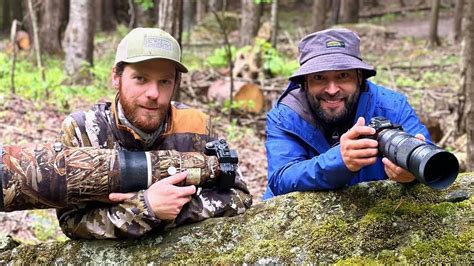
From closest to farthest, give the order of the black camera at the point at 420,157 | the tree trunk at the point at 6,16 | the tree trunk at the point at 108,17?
1. the black camera at the point at 420,157
2. the tree trunk at the point at 108,17
3. the tree trunk at the point at 6,16

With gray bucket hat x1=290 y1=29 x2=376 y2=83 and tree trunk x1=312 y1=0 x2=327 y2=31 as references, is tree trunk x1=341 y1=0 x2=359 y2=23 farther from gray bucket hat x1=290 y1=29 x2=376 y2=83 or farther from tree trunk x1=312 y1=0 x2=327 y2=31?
gray bucket hat x1=290 y1=29 x2=376 y2=83

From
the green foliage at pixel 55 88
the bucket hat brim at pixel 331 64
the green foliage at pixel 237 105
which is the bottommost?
the green foliage at pixel 237 105

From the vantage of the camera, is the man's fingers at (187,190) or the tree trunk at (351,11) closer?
the man's fingers at (187,190)

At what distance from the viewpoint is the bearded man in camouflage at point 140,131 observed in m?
2.49

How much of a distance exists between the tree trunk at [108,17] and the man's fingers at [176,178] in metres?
27.2

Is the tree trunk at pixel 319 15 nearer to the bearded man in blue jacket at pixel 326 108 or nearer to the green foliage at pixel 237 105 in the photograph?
→ the green foliage at pixel 237 105

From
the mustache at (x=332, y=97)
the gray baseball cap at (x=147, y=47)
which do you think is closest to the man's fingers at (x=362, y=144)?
the mustache at (x=332, y=97)

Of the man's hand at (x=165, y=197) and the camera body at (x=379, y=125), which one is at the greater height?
the camera body at (x=379, y=125)

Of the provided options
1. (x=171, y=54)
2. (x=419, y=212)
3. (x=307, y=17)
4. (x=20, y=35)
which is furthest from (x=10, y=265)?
(x=307, y=17)

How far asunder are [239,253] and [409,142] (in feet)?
2.84

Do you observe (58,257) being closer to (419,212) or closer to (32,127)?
(419,212)

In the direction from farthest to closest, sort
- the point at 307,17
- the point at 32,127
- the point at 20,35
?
1. the point at 307,17
2. the point at 20,35
3. the point at 32,127

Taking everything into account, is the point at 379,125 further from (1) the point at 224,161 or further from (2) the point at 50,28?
(2) the point at 50,28

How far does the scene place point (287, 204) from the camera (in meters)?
2.59
